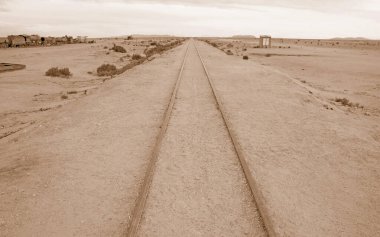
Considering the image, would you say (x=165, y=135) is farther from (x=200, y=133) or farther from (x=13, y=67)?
(x=13, y=67)

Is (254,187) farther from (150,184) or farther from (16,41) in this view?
(16,41)

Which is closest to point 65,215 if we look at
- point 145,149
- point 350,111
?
point 145,149

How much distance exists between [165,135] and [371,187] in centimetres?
434

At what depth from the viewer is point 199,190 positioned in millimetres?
5465

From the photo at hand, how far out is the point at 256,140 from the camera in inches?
315

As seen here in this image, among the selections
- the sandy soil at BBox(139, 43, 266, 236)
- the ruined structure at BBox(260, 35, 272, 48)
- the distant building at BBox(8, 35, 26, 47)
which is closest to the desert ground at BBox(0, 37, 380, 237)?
the sandy soil at BBox(139, 43, 266, 236)

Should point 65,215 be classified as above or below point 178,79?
below

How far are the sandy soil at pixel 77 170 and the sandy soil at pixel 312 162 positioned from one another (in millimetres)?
2224

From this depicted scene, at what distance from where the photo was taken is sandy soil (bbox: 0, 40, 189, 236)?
4684 millimetres

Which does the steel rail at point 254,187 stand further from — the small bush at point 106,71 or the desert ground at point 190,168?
the small bush at point 106,71

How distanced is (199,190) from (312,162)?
2.64m

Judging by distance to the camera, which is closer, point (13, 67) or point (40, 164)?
point (40, 164)

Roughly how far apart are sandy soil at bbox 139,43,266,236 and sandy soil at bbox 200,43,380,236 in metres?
0.41

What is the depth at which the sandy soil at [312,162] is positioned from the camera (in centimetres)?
485
